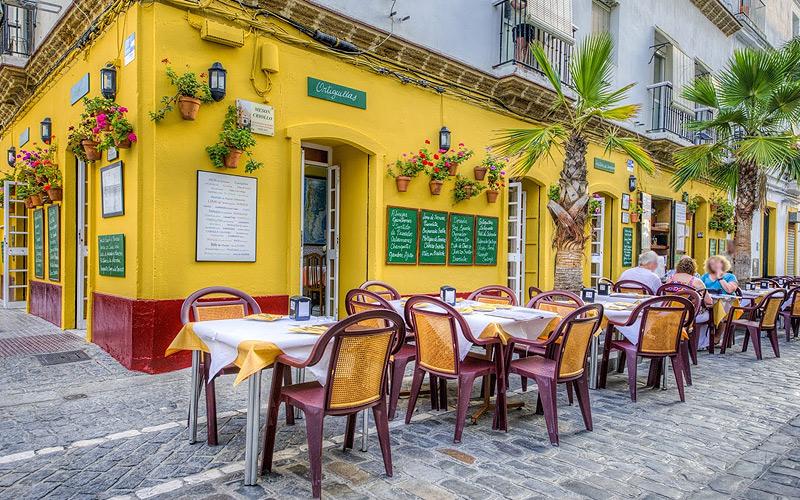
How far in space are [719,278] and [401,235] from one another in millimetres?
4602

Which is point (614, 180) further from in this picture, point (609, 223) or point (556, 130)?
point (556, 130)

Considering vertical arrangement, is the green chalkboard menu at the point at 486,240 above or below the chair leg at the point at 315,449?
above

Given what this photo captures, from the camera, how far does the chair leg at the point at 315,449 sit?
8.78ft

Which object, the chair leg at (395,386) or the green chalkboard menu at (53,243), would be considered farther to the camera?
the green chalkboard menu at (53,243)

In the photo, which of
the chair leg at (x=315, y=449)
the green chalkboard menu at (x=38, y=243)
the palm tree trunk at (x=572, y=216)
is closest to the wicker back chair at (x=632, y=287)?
the palm tree trunk at (x=572, y=216)

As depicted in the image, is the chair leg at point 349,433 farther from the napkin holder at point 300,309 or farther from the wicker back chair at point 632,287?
the wicker back chair at point 632,287

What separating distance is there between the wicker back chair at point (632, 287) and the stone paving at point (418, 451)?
1.81 m

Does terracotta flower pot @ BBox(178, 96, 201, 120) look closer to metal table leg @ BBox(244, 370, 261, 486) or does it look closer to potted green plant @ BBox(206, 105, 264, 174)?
potted green plant @ BBox(206, 105, 264, 174)

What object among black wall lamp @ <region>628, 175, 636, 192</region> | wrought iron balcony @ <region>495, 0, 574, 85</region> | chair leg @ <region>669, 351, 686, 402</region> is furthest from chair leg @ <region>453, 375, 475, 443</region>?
black wall lamp @ <region>628, 175, 636, 192</region>

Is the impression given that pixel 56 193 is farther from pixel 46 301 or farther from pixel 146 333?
pixel 146 333

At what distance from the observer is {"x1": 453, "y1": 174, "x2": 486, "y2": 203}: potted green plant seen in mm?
7883

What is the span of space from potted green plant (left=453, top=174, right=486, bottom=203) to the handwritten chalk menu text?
3264mm

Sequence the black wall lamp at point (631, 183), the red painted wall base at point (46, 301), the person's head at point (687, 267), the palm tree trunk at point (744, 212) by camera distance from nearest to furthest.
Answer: the person's head at point (687, 267) < the red painted wall base at point (46, 301) < the palm tree trunk at point (744, 212) < the black wall lamp at point (631, 183)

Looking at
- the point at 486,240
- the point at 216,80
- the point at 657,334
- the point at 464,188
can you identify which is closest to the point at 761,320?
the point at 657,334
